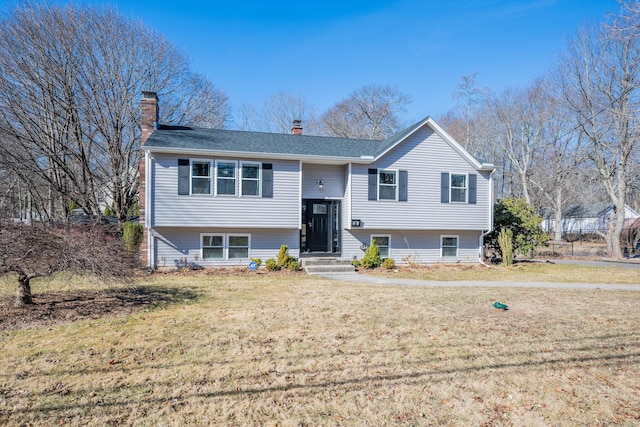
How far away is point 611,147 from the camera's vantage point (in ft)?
66.6

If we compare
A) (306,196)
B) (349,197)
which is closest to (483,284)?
(349,197)

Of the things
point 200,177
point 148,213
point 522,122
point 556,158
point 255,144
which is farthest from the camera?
point 522,122

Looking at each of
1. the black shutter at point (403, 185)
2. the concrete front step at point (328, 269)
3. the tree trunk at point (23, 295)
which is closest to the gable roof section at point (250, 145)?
the black shutter at point (403, 185)

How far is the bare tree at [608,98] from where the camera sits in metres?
19.5

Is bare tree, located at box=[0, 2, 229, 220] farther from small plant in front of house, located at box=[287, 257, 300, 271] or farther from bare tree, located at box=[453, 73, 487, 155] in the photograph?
bare tree, located at box=[453, 73, 487, 155]

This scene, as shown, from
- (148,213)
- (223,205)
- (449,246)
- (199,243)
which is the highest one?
(223,205)

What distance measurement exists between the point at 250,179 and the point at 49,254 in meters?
7.34

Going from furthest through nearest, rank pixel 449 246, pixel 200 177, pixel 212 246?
pixel 449 246 < pixel 212 246 < pixel 200 177

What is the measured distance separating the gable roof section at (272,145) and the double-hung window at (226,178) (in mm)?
460

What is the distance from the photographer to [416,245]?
14898 mm

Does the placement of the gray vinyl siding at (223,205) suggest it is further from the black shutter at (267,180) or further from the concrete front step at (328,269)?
the concrete front step at (328,269)

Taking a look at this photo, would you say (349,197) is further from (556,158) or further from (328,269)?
(556,158)

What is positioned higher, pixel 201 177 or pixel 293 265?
pixel 201 177

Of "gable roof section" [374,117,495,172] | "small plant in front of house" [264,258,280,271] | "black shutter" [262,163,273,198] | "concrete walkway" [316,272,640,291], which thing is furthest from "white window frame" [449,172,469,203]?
"small plant in front of house" [264,258,280,271]
